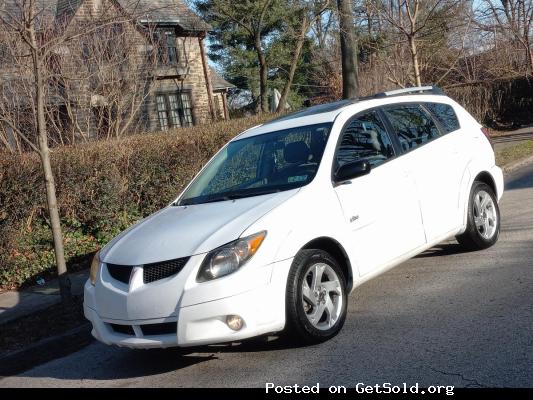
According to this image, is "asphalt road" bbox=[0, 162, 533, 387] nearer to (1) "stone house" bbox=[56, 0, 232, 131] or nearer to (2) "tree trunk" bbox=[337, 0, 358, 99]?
(2) "tree trunk" bbox=[337, 0, 358, 99]

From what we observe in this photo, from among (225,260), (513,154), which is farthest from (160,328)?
(513,154)

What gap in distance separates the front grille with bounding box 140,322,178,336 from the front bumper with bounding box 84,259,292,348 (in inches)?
0.6

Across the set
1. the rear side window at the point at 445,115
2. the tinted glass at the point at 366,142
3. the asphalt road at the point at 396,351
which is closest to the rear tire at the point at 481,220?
the asphalt road at the point at 396,351

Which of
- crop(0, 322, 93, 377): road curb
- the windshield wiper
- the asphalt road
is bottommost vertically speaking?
crop(0, 322, 93, 377): road curb

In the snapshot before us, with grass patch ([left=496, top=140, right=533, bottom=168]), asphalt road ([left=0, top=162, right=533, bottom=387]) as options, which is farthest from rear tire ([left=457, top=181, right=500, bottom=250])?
grass patch ([left=496, top=140, right=533, bottom=168])

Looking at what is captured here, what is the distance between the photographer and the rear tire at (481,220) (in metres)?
7.10

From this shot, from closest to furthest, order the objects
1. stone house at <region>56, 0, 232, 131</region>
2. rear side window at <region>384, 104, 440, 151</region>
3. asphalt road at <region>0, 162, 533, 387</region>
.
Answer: asphalt road at <region>0, 162, 533, 387</region> → rear side window at <region>384, 104, 440, 151</region> → stone house at <region>56, 0, 232, 131</region>

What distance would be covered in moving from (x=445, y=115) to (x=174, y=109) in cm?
2118

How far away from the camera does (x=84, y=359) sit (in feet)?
19.5

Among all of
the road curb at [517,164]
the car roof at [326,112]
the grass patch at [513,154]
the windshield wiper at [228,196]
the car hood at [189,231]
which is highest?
the car roof at [326,112]

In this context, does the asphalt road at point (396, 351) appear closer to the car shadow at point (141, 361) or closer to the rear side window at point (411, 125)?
the car shadow at point (141, 361)

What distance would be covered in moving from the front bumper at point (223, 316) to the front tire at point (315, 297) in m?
0.09

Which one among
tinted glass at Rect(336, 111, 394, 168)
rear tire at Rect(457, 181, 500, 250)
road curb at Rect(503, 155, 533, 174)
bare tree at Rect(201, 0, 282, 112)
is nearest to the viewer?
tinted glass at Rect(336, 111, 394, 168)

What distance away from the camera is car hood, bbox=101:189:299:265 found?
189 inches
